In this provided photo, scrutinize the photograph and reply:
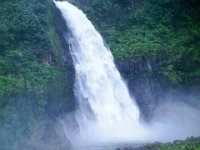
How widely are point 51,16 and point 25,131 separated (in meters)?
8.10

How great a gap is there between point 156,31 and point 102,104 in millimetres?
7162

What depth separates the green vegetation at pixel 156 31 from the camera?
2878 cm

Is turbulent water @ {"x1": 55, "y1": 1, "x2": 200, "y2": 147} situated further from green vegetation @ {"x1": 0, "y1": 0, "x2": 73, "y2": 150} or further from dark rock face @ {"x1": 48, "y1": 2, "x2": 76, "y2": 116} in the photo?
green vegetation @ {"x1": 0, "y1": 0, "x2": 73, "y2": 150}

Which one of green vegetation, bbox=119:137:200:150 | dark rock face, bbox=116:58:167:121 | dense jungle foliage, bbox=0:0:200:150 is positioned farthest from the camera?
dark rock face, bbox=116:58:167:121

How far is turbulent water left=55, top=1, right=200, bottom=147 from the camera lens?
83.0 feet

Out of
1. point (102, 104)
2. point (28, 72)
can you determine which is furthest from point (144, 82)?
point (28, 72)

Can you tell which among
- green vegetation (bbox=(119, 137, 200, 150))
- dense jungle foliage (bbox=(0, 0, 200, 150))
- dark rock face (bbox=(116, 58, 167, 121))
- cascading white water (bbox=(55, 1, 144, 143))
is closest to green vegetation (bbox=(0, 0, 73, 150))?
Answer: dense jungle foliage (bbox=(0, 0, 200, 150))

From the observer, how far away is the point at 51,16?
89.3 feet

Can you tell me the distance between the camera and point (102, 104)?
26062 millimetres

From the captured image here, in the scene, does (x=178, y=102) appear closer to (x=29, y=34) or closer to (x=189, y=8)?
(x=189, y=8)

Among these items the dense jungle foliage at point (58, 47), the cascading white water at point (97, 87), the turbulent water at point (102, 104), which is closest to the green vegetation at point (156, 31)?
the dense jungle foliage at point (58, 47)

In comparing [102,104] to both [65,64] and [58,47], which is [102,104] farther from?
[58,47]

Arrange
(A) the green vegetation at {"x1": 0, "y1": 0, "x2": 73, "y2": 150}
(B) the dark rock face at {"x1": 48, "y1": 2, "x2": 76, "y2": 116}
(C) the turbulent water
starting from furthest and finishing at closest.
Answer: (C) the turbulent water, (B) the dark rock face at {"x1": 48, "y1": 2, "x2": 76, "y2": 116}, (A) the green vegetation at {"x1": 0, "y1": 0, "x2": 73, "y2": 150}

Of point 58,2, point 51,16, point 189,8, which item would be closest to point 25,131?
point 51,16
